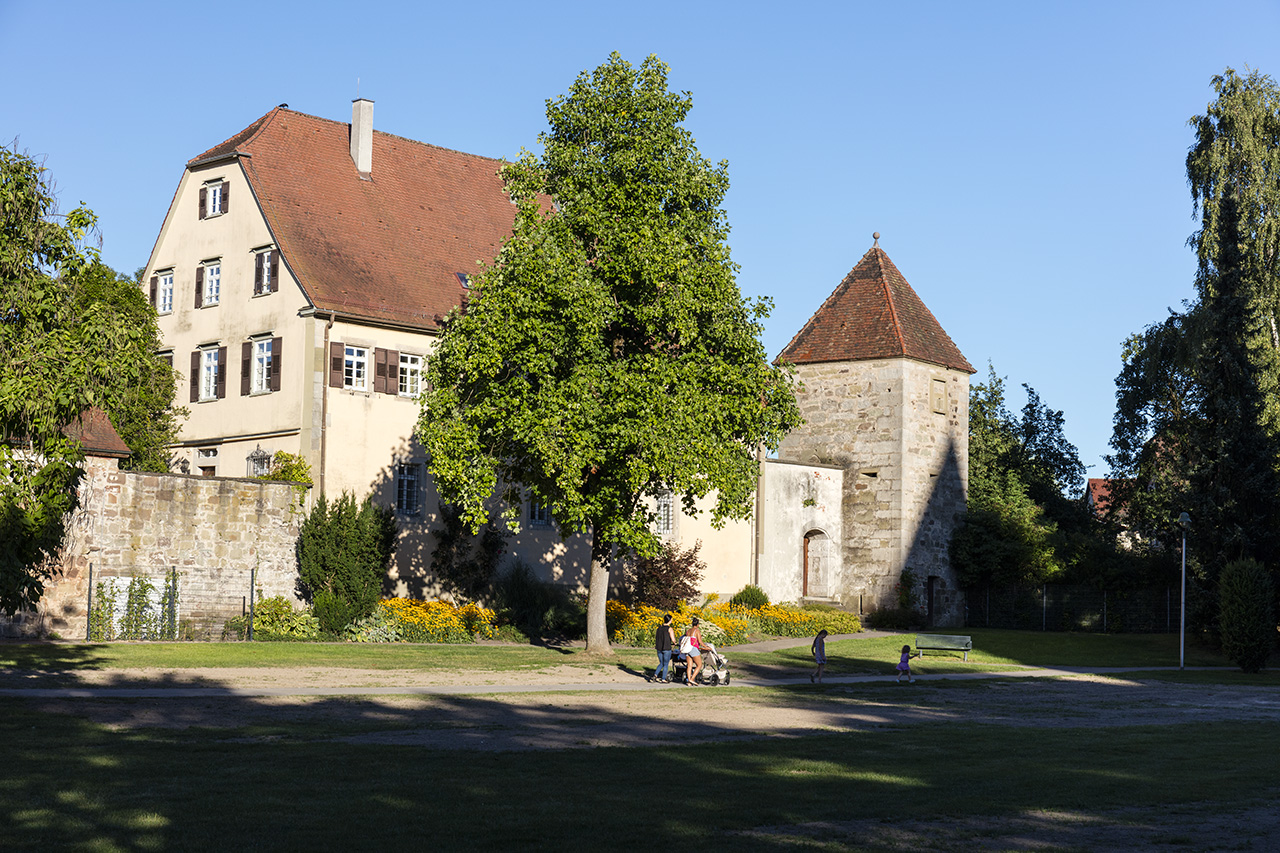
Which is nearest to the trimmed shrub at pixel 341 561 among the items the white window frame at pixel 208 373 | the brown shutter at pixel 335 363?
the brown shutter at pixel 335 363

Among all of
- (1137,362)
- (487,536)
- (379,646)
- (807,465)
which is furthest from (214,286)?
(1137,362)

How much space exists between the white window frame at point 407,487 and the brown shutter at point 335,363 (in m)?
2.77

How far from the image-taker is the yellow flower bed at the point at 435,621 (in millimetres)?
30938

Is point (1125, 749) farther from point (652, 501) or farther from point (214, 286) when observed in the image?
point (214, 286)

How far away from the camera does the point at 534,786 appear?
11.7 meters

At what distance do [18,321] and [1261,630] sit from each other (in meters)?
28.8

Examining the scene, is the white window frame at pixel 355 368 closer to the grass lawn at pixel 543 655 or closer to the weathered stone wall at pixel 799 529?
the grass lawn at pixel 543 655

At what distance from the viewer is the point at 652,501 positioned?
40.5 metres

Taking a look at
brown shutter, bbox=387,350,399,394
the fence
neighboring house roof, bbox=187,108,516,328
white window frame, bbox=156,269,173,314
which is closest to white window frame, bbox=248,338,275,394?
neighboring house roof, bbox=187,108,516,328

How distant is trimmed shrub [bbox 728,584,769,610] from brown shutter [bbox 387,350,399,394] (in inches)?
485

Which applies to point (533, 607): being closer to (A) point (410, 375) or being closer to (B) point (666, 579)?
(B) point (666, 579)

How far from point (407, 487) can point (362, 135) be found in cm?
1135

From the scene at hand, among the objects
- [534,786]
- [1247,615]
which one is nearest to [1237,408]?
[1247,615]

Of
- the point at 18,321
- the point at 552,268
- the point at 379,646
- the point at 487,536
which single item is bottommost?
the point at 379,646
